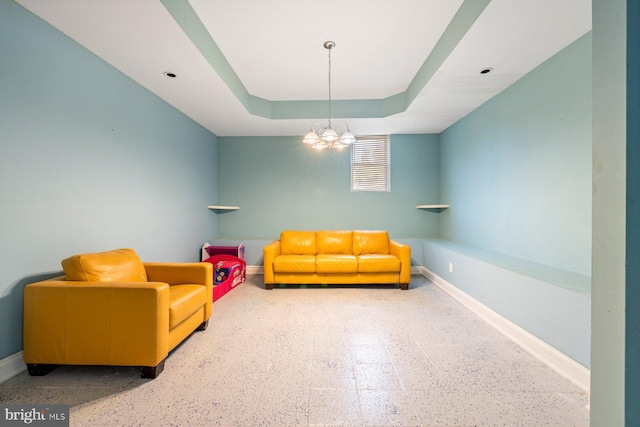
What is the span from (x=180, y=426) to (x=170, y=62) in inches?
121

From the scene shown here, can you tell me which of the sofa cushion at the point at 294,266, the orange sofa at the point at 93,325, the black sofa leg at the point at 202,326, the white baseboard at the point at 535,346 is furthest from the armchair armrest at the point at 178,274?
the white baseboard at the point at 535,346

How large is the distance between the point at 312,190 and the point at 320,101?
1.70 m

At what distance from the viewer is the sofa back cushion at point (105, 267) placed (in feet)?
6.51

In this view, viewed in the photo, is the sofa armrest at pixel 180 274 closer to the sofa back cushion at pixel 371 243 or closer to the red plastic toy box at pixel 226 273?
the red plastic toy box at pixel 226 273

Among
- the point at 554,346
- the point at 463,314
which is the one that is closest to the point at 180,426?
the point at 554,346

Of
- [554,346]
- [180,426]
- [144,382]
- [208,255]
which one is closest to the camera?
[180,426]

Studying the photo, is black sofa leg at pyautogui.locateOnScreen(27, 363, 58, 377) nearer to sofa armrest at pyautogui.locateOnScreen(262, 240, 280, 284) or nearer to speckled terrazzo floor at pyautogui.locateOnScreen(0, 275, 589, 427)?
speckled terrazzo floor at pyautogui.locateOnScreen(0, 275, 589, 427)

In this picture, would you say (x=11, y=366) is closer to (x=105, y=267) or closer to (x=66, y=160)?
(x=105, y=267)

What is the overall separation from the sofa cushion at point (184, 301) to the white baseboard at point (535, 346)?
9.76ft

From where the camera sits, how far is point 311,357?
212 cm

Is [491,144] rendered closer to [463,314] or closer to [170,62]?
[463,314]

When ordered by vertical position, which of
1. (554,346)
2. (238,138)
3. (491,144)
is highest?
(238,138)

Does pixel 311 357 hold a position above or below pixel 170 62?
below

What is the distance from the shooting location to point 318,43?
2.78 meters
